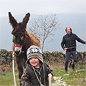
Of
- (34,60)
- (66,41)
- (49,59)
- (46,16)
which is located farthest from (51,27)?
(34,60)

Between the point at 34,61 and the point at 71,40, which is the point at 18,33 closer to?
the point at 34,61

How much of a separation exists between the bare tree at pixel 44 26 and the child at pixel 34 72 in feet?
48.3

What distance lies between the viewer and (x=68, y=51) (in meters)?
7.55

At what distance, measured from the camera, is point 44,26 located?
Result: 61.3ft

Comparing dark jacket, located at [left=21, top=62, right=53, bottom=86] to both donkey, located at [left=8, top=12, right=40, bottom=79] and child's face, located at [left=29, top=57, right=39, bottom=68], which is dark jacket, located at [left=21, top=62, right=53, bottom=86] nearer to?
child's face, located at [left=29, top=57, right=39, bottom=68]

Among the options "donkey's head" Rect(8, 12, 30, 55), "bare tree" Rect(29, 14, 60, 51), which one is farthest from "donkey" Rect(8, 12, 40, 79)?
"bare tree" Rect(29, 14, 60, 51)

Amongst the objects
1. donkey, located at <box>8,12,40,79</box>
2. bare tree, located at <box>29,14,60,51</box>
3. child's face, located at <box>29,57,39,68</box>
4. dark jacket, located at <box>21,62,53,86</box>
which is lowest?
dark jacket, located at <box>21,62,53,86</box>

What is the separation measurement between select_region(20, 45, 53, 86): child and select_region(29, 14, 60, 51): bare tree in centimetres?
1471

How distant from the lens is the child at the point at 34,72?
2828 millimetres

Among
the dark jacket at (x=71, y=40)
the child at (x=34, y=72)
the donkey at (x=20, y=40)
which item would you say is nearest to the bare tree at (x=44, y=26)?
the dark jacket at (x=71, y=40)

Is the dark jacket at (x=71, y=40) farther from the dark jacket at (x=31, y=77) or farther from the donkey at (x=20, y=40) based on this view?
the dark jacket at (x=31, y=77)

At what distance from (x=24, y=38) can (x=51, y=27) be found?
13.3 m

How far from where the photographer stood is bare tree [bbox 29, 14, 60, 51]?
18513 millimetres

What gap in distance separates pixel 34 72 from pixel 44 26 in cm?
1597
